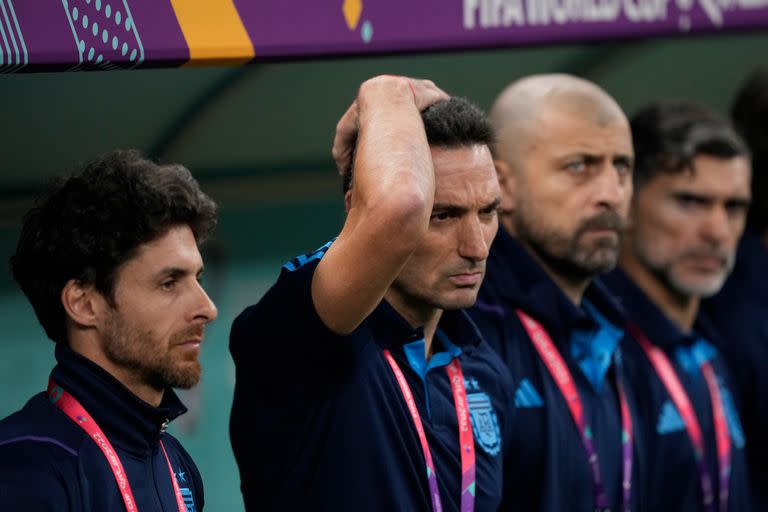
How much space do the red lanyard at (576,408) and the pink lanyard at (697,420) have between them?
44cm

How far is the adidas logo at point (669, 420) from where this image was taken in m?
4.25

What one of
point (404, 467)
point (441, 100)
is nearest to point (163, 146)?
point (441, 100)

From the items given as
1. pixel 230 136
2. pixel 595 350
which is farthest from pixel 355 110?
pixel 230 136

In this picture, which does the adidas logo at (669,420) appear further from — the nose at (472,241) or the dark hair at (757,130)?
the nose at (472,241)

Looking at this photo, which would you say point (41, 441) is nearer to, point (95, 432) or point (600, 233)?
point (95, 432)

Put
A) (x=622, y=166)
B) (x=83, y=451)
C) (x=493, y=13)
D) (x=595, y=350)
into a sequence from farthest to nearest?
(x=622, y=166) < (x=595, y=350) < (x=493, y=13) < (x=83, y=451)

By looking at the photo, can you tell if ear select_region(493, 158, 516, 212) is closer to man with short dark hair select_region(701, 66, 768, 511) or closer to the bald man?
the bald man

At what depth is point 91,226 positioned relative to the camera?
2867 mm

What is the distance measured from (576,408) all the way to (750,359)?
1201 mm

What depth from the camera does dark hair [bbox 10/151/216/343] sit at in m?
2.86

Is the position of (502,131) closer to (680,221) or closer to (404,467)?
(680,221)

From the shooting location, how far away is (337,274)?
2744mm

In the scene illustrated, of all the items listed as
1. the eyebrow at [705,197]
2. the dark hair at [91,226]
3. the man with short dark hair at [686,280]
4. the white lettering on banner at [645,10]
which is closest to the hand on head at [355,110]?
the dark hair at [91,226]

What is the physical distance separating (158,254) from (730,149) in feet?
7.64
